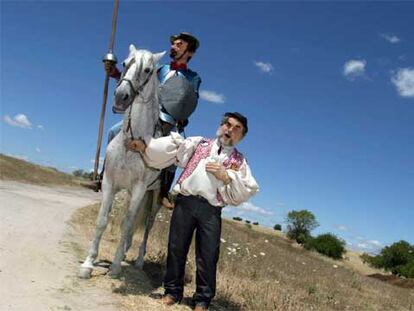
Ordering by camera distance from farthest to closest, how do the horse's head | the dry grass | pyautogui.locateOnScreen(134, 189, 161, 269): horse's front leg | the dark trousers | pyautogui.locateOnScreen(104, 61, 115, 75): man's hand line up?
pyautogui.locateOnScreen(134, 189, 161, 269): horse's front leg < pyautogui.locateOnScreen(104, 61, 115, 75): man's hand < the dry grass < the dark trousers < the horse's head

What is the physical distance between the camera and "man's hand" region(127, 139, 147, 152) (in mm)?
6133

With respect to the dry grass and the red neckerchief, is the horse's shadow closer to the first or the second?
the dry grass

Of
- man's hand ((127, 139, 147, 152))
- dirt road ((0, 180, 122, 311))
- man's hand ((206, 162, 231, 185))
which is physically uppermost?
man's hand ((127, 139, 147, 152))

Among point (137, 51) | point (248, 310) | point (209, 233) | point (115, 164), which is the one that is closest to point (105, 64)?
point (137, 51)

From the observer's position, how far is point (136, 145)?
614cm

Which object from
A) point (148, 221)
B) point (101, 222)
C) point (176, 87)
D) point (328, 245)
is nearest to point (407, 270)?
point (328, 245)

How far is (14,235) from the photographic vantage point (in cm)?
796

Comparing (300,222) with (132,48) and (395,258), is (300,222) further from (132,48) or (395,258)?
(132,48)

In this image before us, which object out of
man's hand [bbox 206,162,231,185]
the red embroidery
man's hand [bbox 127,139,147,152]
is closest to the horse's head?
man's hand [bbox 127,139,147,152]

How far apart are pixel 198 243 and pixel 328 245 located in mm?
46816

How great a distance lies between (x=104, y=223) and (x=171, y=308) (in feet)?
5.11

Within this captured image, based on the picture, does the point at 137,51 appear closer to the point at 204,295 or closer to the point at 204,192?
the point at 204,192

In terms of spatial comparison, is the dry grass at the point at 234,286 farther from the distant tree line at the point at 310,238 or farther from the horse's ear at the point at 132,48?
the distant tree line at the point at 310,238

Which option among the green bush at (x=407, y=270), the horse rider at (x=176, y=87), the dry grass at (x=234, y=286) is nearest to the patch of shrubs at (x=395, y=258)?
the green bush at (x=407, y=270)
